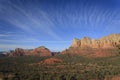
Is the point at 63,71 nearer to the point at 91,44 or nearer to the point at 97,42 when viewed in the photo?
the point at 97,42

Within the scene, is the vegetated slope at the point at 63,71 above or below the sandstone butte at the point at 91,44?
below

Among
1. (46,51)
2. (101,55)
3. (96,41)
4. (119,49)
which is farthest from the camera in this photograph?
(46,51)

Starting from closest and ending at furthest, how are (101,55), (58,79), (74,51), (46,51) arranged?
(58,79) < (101,55) < (74,51) < (46,51)

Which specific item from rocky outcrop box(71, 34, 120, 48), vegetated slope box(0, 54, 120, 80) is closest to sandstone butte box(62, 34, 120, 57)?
rocky outcrop box(71, 34, 120, 48)

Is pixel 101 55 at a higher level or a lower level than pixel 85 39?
lower

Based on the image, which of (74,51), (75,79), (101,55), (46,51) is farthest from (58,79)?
(46,51)

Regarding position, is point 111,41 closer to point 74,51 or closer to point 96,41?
point 96,41

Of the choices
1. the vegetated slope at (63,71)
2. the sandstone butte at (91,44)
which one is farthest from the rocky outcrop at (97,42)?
the vegetated slope at (63,71)

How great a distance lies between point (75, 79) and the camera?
54.6 m

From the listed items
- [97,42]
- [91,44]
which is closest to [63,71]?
[97,42]

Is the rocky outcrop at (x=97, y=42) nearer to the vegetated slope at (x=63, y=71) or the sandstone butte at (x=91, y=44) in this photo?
the sandstone butte at (x=91, y=44)

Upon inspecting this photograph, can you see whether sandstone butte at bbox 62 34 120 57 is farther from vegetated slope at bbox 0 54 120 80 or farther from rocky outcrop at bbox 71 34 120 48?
vegetated slope at bbox 0 54 120 80

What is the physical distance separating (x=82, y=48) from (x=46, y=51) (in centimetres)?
3542

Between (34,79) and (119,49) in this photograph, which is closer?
(119,49)
